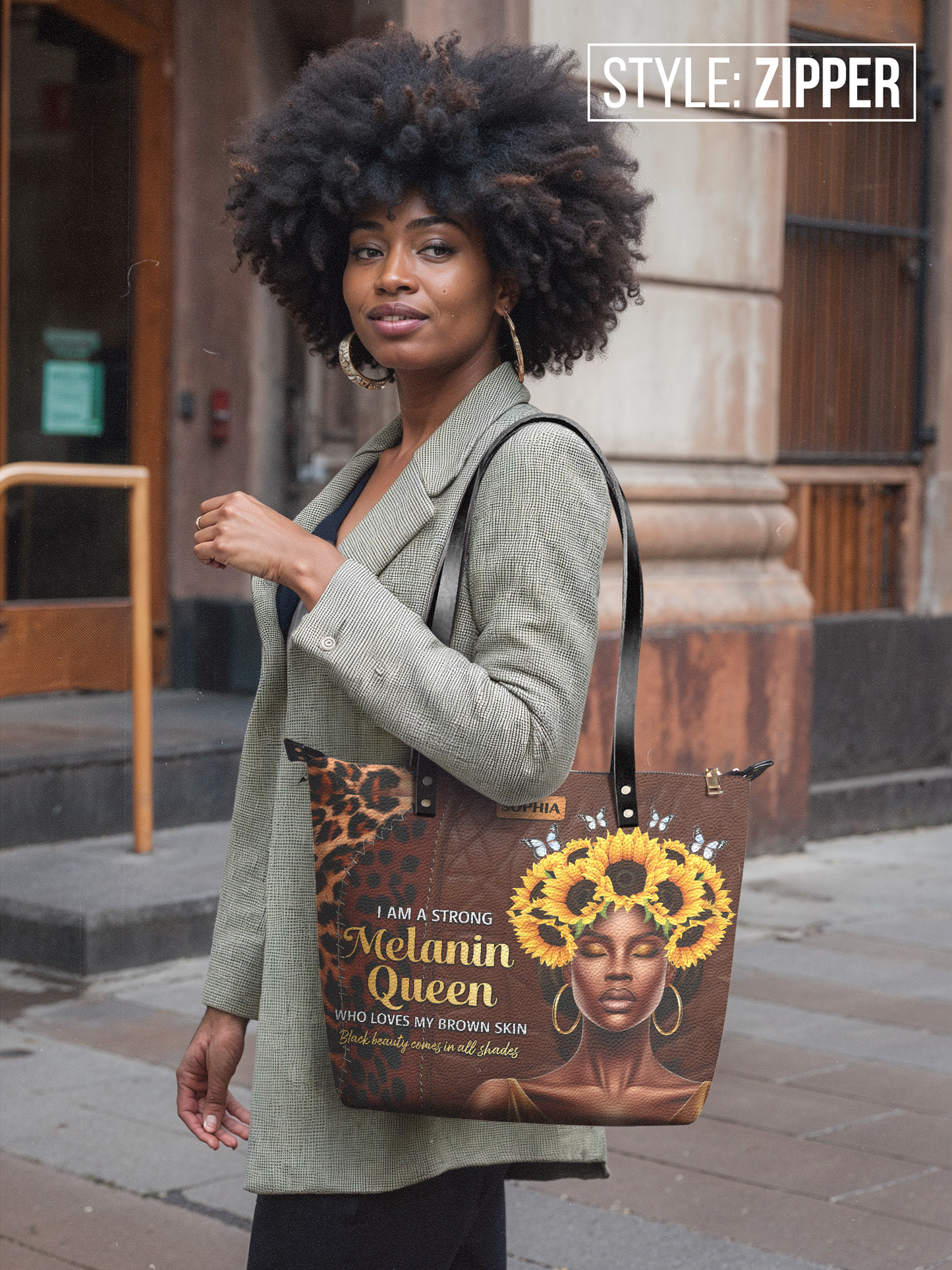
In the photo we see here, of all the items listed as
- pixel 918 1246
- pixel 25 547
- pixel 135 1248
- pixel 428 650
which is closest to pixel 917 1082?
pixel 918 1246

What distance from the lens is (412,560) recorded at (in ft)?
6.42

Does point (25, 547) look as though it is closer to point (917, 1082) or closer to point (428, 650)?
point (917, 1082)

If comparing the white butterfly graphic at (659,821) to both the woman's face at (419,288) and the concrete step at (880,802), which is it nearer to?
the woman's face at (419,288)

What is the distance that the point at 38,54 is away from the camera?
25.9 ft

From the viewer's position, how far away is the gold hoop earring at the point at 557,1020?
1839 millimetres

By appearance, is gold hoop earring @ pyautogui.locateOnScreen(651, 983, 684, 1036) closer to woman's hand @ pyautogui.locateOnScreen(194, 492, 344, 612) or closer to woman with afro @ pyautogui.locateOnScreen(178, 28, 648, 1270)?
woman with afro @ pyautogui.locateOnScreen(178, 28, 648, 1270)

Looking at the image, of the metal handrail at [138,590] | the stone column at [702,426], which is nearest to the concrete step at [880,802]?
the stone column at [702,426]

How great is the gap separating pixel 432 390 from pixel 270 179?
15.8 inches

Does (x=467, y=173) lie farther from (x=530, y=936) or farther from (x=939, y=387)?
(x=939, y=387)

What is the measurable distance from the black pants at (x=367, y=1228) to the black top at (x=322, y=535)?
2.13 ft

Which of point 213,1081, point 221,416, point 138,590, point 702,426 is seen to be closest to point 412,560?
point 213,1081

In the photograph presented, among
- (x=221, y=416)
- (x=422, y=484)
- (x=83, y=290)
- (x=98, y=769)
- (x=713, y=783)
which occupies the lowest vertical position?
(x=98, y=769)

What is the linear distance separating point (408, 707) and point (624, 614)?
0.90ft

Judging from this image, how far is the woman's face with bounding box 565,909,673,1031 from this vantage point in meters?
1.84
